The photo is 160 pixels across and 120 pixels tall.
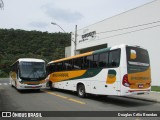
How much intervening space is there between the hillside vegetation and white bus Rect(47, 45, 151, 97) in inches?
2198

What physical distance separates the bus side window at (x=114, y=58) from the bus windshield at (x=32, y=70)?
27.3 feet

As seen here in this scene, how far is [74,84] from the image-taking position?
58.0 ft

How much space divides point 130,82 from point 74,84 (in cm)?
570

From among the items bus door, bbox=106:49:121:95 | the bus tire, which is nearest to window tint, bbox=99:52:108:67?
bus door, bbox=106:49:121:95

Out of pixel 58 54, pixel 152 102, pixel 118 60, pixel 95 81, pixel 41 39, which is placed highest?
pixel 41 39

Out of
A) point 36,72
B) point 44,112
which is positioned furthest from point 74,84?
point 44,112

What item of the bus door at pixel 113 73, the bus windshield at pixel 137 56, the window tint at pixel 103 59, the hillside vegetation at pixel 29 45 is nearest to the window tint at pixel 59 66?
the window tint at pixel 103 59

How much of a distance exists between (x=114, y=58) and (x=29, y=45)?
70080mm

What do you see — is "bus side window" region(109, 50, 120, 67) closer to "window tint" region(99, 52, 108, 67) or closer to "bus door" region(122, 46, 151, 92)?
"window tint" region(99, 52, 108, 67)

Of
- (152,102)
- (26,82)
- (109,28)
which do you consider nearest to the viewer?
(152,102)

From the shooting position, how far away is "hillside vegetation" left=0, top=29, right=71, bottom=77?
7400 centimetres

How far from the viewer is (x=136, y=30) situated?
26672mm

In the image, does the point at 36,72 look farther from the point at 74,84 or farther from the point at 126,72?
the point at 126,72

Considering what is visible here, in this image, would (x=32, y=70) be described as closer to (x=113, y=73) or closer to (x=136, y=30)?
(x=113, y=73)
